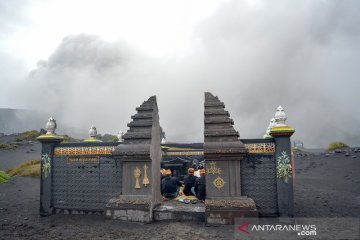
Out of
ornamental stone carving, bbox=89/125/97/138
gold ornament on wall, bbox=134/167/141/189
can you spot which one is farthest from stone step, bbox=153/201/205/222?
ornamental stone carving, bbox=89/125/97/138

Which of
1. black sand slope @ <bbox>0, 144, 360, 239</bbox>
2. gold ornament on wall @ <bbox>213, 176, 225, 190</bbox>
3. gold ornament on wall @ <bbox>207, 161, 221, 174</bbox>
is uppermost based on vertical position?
gold ornament on wall @ <bbox>207, 161, 221, 174</bbox>

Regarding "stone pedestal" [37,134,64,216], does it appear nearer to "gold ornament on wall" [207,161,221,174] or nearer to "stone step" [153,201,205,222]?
"stone step" [153,201,205,222]

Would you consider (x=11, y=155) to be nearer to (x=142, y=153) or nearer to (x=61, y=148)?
(x=61, y=148)

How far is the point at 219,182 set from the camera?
7562 millimetres

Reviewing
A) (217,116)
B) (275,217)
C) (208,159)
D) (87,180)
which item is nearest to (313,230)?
(275,217)

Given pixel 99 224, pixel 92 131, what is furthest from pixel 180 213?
pixel 92 131

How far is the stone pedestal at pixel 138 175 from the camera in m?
7.53

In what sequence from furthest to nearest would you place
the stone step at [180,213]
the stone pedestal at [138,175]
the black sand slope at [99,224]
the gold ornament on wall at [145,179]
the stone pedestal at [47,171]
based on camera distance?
the stone pedestal at [47,171] < the gold ornament on wall at [145,179] < the stone pedestal at [138,175] < the stone step at [180,213] < the black sand slope at [99,224]

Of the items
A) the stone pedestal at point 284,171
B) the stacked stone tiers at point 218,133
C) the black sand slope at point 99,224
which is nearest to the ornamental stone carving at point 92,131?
the black sand slope at point 99,224

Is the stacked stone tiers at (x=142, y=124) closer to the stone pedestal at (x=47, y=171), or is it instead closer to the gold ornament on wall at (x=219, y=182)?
the gold ornament on wall at (x=219, y=182)

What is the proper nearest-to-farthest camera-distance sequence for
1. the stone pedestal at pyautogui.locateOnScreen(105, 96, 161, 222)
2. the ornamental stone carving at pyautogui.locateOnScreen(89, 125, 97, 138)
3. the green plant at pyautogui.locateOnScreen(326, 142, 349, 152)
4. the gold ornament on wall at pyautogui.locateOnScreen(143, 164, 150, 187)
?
1. the stone pedestal at pyautogui.locateOnScreen(105, 96, 161, 222)
2. the gold ornament on wall at pyautogui.locateOnScreen(143, 164, 150, 187)
3. the ornamental stone carving at pyautogui.locateOnScreen(89, 125, 97, 138)
4. the green plant at pyautogui.locateOnScreen(326, 142, 349, 152)

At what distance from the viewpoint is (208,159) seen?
761cm

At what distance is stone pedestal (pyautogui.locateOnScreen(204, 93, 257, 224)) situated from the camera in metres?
7.03

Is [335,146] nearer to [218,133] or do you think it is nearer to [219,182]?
[218,133]
